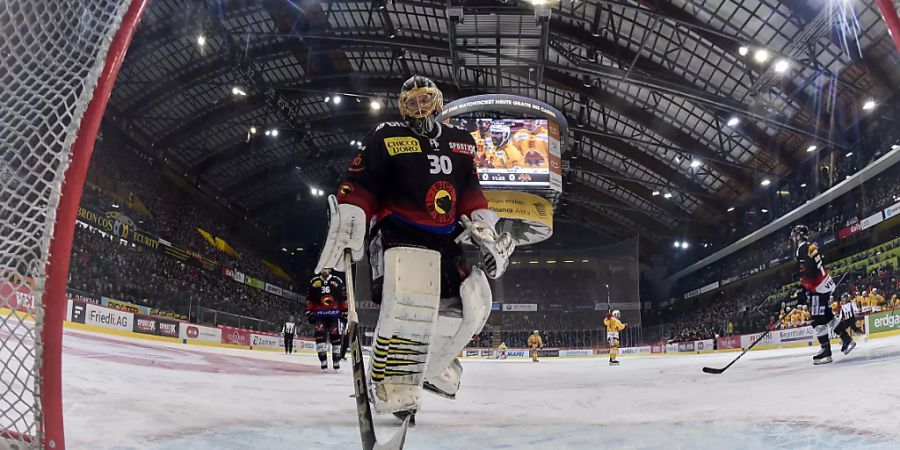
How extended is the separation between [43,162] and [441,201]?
157 cm

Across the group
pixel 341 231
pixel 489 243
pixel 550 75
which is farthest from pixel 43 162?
pixel 550 75

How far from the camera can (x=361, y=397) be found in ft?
Result: 7.63

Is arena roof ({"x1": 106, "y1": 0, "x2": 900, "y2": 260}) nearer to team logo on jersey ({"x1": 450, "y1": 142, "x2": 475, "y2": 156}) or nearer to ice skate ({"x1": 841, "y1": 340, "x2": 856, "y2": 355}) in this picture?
ice skate ({"x1": 841, "y1": 340, "x2": 856, "y2": 355})

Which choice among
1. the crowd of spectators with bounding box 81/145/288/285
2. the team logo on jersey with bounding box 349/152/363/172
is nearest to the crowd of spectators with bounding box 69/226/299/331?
the crowd of spectators with bounding box 81/145/288/285

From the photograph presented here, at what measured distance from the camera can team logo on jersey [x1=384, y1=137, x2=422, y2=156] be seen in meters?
2.78

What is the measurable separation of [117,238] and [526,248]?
20257 mm

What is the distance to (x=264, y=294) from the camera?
30.9 m

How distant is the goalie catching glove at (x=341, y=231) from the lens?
8.55ft

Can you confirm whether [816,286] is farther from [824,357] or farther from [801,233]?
[824,357]

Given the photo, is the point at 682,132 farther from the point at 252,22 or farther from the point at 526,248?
the point at 252,22

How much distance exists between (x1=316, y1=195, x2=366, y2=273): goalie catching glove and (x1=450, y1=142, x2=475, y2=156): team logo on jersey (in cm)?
57

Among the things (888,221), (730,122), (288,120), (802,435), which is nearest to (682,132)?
(730,122)

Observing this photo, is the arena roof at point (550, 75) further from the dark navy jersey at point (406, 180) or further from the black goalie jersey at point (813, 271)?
the dark navy jersey at point (406, 180)

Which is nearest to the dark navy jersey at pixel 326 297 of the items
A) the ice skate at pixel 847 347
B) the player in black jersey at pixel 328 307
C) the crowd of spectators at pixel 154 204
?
the player in black jersey at pixel 328 307
